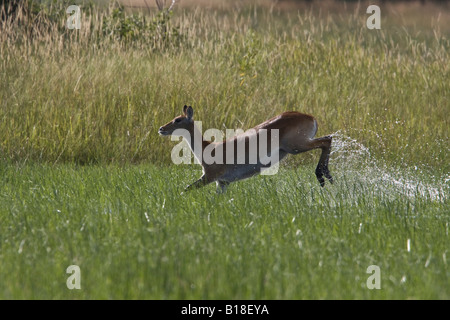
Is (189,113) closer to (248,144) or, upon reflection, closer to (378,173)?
(248,144)

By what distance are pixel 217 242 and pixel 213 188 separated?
9.13 feet

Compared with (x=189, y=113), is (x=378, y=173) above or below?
below

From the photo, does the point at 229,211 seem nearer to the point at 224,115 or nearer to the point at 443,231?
the point at 443,231

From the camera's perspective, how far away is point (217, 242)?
16.3 ft

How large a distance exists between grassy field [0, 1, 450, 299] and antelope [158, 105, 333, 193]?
21 cm

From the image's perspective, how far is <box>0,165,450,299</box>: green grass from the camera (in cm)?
405

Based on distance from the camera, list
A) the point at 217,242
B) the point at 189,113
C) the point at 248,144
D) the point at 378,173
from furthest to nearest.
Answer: the point at 378,173 → the point at 189,113 → the point at 248,144 → the point at 217,242

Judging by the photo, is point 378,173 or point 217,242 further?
point 378,173

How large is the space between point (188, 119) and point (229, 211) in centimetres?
187

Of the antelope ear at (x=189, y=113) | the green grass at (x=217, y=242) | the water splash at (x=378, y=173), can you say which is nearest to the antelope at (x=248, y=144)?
the antelope ear at (x=189, y=113)

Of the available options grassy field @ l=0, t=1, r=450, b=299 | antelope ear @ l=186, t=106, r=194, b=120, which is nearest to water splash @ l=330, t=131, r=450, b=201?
grassy field @ l=0, t=1, r=450, b=299

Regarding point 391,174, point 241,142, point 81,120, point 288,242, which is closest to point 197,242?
point 288,242

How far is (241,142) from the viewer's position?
7.26m

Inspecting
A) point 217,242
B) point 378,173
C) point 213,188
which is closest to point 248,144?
point 213,188
